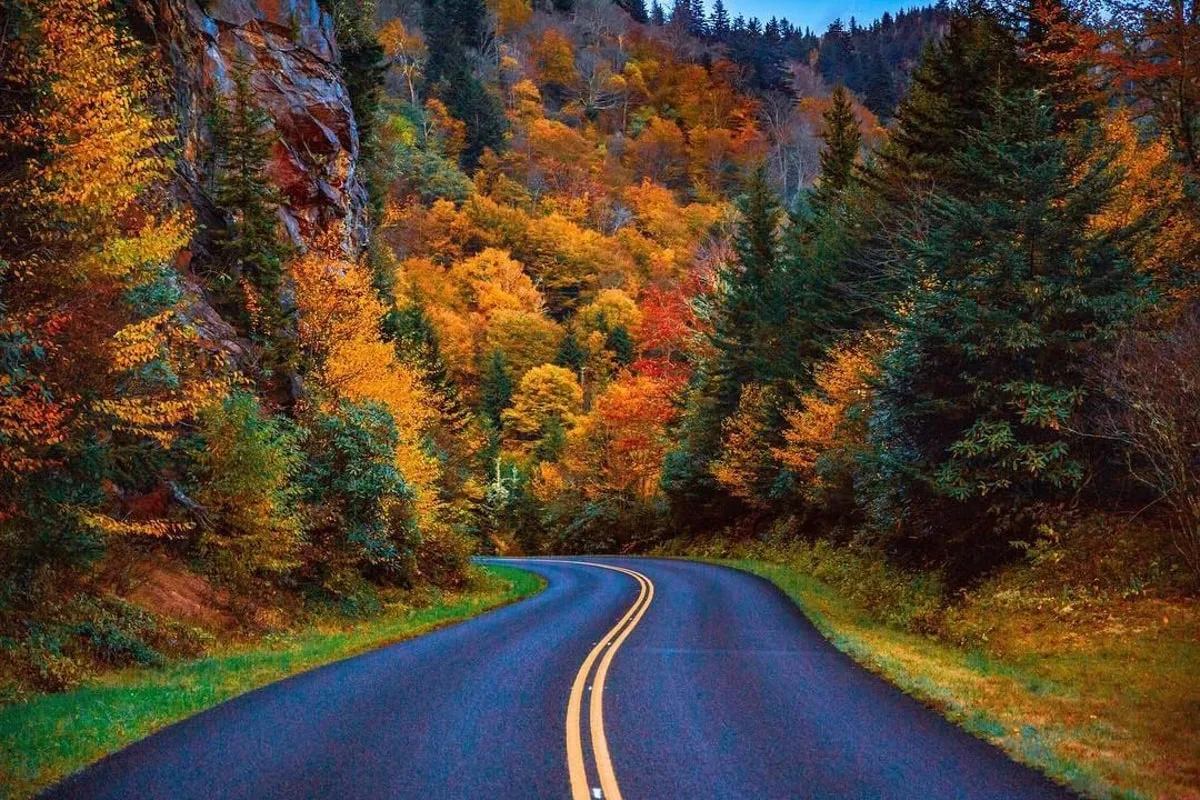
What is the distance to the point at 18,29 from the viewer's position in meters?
10.8

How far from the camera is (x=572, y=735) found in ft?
26.3

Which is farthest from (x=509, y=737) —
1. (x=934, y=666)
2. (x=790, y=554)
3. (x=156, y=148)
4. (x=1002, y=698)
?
(x=790, y=554)

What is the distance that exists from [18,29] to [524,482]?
60092mm

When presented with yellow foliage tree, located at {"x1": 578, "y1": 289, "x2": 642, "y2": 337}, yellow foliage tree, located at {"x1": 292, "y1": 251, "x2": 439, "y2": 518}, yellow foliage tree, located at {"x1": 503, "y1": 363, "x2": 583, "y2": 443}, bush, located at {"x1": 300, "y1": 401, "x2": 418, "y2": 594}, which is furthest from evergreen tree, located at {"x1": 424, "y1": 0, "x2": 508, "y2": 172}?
bush, located at {"x1": 300, "y1": 401, "x2": 418, "y2": 594}

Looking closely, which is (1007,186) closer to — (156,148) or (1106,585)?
(1106,585)

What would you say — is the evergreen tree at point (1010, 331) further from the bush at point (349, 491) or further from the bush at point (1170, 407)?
the bush at point (349, 491)

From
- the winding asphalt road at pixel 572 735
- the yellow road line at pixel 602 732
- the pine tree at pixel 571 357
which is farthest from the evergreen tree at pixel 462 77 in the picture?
the winding asphalt road at pixel 572 735

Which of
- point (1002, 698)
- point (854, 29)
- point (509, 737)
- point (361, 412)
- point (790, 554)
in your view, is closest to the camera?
point (509, 737)

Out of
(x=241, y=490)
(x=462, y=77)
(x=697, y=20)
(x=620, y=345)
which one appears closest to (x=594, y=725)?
(x=241, y=490)

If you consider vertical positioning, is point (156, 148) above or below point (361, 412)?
above

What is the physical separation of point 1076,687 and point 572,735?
6.84m

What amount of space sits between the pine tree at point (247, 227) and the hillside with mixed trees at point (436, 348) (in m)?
0.12

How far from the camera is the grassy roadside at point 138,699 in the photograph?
23.3ft

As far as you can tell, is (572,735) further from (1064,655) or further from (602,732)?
(1064,655)
